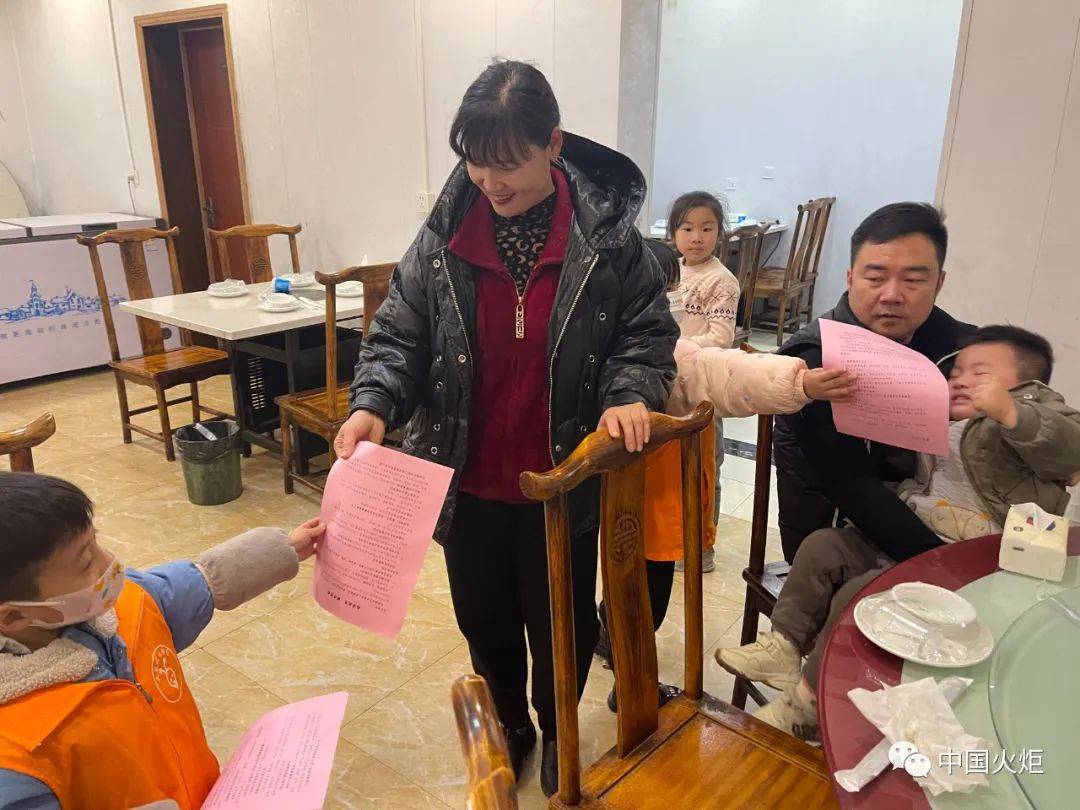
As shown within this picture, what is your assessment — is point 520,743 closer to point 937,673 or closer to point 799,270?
point 937,673

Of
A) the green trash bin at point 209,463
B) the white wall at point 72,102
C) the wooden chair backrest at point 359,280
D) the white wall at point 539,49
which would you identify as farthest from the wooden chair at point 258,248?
the white wall at point 72,102

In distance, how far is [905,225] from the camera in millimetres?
1410

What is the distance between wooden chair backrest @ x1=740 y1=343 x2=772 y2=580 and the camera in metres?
1.64

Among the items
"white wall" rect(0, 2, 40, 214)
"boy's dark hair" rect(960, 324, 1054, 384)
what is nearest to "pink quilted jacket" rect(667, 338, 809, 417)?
"boy's dark hair" rect(960, 324, 1054, 384)

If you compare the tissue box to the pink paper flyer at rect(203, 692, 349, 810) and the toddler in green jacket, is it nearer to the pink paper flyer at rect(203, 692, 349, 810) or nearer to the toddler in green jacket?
the toddler in green jacket

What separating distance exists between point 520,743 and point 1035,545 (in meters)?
1.08

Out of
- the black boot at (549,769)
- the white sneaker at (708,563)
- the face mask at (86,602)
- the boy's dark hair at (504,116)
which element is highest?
the boy's dark hair at (504,116)

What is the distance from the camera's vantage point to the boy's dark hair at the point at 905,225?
1.41 meters

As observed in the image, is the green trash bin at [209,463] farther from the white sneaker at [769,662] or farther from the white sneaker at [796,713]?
the white sneaker at [796,713]

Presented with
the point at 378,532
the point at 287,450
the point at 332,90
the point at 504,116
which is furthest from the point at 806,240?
the point at 378,532

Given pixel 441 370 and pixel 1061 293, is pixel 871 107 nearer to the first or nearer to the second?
pixel 1061 293

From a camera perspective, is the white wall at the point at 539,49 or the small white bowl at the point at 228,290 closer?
the white wall at the point at 539,49

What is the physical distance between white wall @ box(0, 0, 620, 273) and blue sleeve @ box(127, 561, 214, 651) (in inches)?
98.3

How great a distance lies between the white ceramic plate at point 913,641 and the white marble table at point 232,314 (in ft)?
7.94
